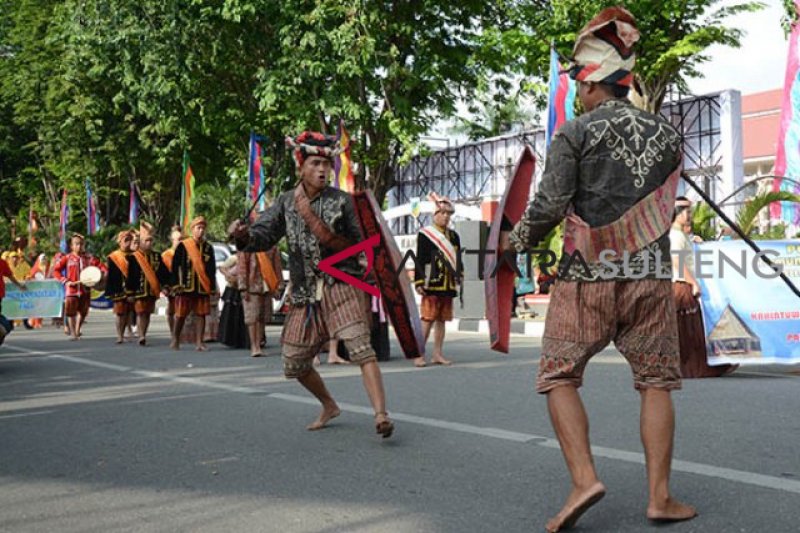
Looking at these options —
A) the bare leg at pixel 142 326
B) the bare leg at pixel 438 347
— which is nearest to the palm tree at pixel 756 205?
the bare leg at pixel 438 347

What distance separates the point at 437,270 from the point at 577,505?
310 inches

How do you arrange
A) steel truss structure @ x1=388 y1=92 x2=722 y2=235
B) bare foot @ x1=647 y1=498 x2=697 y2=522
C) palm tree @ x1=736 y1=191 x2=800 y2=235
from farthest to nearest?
steel truss structure @ x1=388 y1=92 x2=722 y2=235 < palm tree @ x1=736 y1=191 x2=800 y2=235 < bare foot @ x1=647 y1=498 x2=697 y2=522

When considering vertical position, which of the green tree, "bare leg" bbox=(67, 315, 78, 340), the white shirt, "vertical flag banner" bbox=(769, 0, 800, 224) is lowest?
"bare leg" bbox=(67, 315, 78, 340)

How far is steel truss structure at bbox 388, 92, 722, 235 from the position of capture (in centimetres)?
3984

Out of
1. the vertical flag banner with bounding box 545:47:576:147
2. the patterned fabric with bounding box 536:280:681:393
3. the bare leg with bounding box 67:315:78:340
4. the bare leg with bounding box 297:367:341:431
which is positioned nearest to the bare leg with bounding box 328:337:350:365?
the bare leg with bounding box 297:367:341:431

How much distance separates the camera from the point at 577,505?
3928 mm

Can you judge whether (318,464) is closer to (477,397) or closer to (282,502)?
(282,502)

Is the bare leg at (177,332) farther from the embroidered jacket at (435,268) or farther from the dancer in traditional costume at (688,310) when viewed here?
the dancer in traditional costume at (688,310)

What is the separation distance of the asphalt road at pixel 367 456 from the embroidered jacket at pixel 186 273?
432 cm

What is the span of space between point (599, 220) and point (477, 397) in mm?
4206

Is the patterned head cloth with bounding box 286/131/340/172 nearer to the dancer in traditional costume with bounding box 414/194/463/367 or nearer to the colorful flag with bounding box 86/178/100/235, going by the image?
the dancer in traditional costume with bounding box 414/194/463/367

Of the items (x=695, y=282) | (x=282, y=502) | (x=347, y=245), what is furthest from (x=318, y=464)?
(x=695, y=282)

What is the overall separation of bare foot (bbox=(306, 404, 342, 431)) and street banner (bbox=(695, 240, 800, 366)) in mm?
4155

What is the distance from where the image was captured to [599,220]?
423cm
